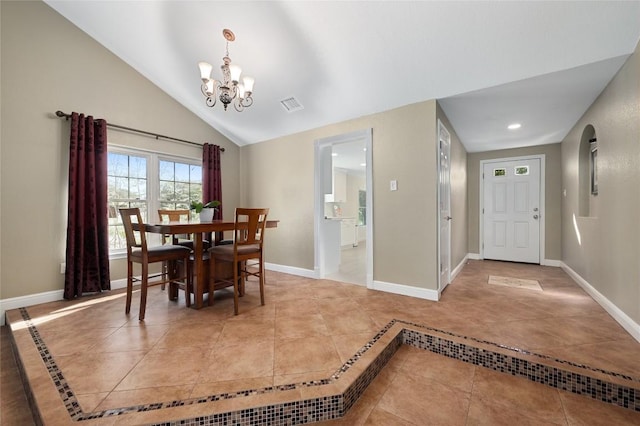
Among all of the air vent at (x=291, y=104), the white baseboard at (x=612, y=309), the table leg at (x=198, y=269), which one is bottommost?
the white baseboard at (x=612, y=309)

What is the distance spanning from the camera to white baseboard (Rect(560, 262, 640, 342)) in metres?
2.09

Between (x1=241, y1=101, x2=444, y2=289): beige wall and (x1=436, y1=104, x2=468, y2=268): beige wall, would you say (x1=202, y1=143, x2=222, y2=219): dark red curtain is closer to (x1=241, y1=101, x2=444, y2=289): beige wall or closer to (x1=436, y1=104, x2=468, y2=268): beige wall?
(x1=241, y1=101, x2=444, y2=289): beige wall

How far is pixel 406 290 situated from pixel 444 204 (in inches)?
45.9

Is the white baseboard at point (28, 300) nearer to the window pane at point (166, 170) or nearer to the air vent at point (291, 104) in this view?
the window pane at point (166, 170)

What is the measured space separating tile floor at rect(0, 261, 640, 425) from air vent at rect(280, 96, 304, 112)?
248cm

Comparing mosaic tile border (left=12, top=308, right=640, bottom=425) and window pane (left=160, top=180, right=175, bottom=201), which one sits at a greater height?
window pane (left=160, top=180, right=175, bottom=201)

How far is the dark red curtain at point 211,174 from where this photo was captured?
4320 mm

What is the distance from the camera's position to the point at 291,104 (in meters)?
3.60

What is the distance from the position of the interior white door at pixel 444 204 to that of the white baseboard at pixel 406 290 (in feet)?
0.51

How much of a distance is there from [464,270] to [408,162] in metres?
2.51

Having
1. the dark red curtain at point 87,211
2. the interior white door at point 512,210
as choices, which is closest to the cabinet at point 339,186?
the interior white door at point 512,210

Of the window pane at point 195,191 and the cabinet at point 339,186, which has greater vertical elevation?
the cabinet at point 339,186

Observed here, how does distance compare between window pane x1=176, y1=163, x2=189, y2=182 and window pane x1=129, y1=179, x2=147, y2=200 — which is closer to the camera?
window pane x1=129, y1=179, x2=147, y2=200

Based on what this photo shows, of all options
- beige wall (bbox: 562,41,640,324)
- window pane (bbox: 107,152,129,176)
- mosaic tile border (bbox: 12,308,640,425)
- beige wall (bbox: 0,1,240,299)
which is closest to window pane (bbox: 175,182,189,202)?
window pane (bbox: 107,152,129,176)
